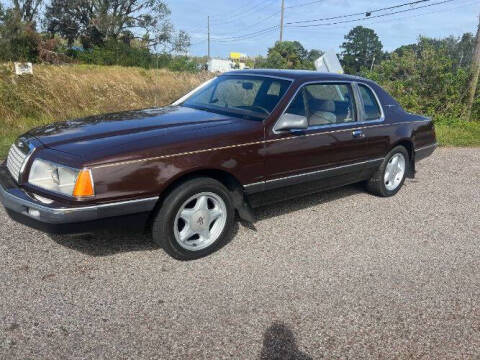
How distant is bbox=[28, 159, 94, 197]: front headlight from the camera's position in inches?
116

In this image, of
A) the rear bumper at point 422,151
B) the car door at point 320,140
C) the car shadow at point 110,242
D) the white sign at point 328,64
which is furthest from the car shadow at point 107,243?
the white sign at point 328,64

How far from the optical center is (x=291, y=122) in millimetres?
3891

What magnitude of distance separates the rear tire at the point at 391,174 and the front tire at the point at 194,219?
8.22ft

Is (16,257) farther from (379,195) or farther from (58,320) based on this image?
(379,195)

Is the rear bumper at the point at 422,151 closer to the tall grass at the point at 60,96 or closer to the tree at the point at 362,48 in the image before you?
the tall grass at the point at 60,96

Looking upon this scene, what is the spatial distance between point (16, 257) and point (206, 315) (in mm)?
1744

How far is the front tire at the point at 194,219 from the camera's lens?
132 inches

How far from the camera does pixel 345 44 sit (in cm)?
6925

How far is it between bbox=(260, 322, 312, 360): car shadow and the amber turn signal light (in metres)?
1.56

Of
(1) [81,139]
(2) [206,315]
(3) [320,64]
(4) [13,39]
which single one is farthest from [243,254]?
(4) [13,39]

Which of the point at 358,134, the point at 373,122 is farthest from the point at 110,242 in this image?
the point at 373,122

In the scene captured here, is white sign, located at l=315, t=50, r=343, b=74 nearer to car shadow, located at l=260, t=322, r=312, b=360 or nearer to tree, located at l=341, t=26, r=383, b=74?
car shadow, located at l=260, t=322, r=312, b=360

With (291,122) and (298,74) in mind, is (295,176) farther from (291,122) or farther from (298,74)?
(298,74)

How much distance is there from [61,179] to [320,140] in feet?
8.33
